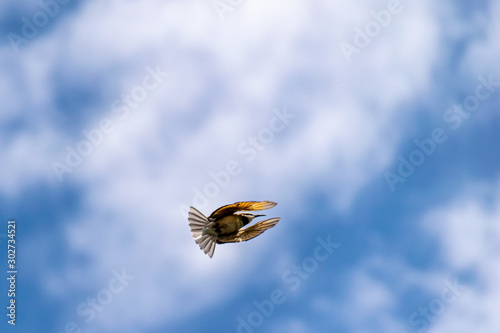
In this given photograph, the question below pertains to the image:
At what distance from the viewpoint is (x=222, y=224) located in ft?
53.2

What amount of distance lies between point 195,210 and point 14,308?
11992 millimetres

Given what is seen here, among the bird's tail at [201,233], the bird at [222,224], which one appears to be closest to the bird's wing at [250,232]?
the bird at [222,224]

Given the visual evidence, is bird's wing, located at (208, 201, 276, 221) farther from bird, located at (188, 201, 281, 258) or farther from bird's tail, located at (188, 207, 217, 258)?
bird's tail, located at (188, 207, 217, 258)

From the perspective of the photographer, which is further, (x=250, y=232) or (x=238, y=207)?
(x=250, y=232)

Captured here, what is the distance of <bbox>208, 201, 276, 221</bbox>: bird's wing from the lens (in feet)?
51.8

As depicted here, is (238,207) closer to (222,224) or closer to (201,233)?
(222,224)

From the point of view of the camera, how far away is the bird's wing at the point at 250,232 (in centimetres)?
1659

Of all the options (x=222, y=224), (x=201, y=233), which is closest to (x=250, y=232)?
(x=222, y=224)

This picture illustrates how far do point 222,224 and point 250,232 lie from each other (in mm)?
1211

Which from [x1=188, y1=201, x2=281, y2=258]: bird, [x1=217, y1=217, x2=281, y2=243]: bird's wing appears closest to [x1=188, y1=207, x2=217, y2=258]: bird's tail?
[x1=188, y1=201, x2=281, y2=258]: bird

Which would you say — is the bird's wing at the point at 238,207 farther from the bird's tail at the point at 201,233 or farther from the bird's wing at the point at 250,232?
the bird's wing at the point at 250,232

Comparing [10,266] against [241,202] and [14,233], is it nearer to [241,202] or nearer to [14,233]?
[14,233]

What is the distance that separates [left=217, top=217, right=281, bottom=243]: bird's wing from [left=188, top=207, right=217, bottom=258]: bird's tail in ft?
0.92

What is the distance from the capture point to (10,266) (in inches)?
925
